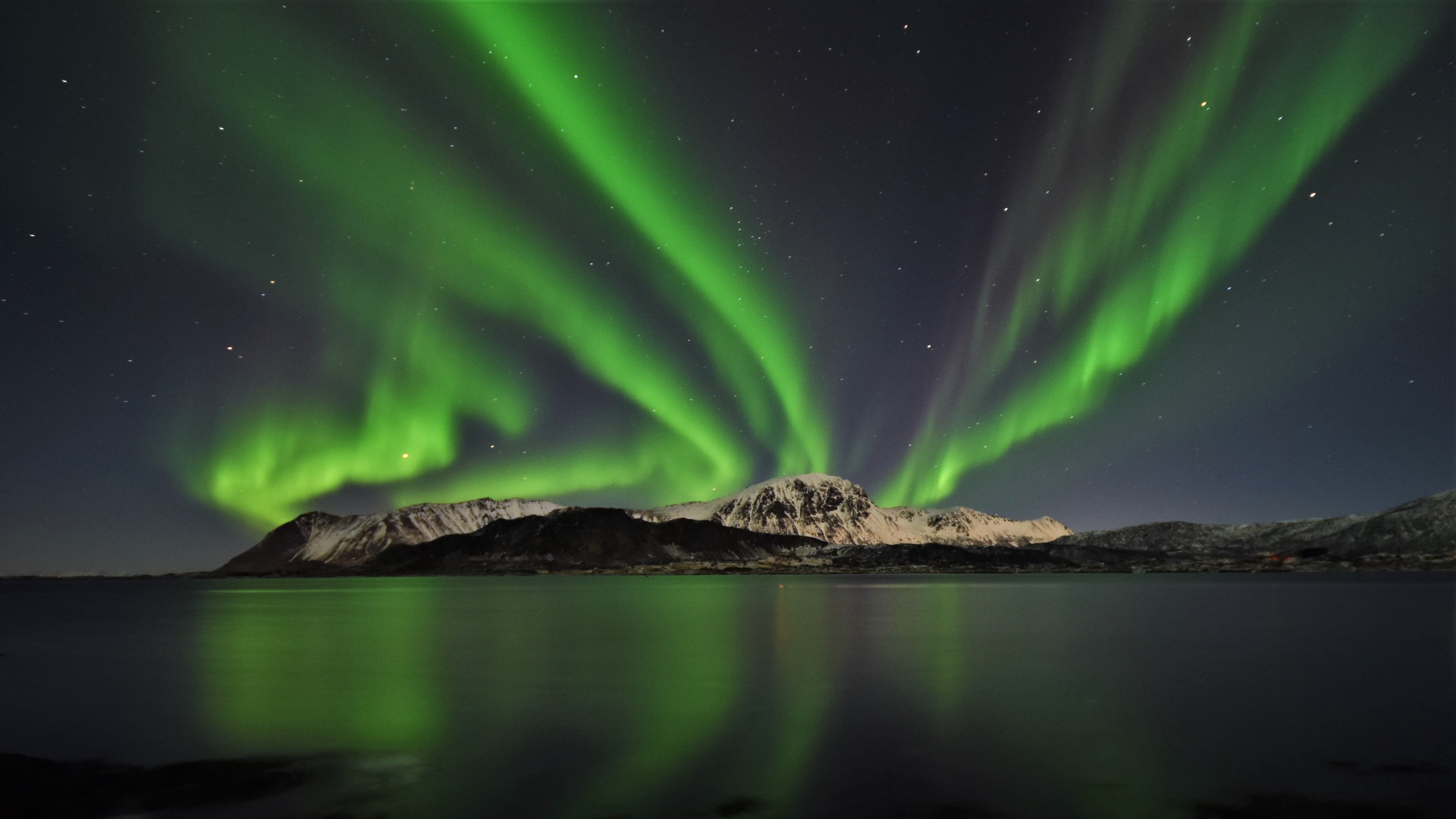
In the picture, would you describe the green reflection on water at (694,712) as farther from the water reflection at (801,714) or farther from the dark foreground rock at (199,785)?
the dark foreground rock at (199,785)

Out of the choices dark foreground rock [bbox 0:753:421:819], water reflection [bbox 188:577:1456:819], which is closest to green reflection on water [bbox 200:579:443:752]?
water reflection [bbox 188:577:1456:819]

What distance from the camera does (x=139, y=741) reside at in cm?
2064

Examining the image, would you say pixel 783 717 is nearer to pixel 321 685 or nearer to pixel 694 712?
pixel 694 712

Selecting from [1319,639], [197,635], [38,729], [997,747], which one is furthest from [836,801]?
[197,635]

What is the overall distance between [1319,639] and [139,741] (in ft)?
189

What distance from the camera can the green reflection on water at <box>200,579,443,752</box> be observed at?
21.2 m

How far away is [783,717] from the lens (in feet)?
78.8

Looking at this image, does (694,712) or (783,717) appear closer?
(783,717)

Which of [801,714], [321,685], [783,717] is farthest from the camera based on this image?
Answer: [321,685]

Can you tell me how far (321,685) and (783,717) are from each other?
18328 mm

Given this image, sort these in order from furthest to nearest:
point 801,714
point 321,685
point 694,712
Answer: point 321,685, point 694,712, point 801,714

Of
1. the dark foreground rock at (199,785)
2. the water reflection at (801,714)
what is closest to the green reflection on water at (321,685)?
the water reflection at (801,714)

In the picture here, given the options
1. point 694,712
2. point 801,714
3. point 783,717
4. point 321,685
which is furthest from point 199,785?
point 321,685

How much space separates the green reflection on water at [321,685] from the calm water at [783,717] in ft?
0.64
